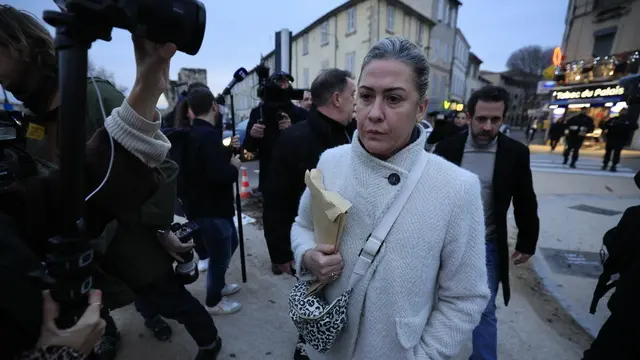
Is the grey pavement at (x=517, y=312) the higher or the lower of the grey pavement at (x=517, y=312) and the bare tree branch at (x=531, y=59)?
the lower

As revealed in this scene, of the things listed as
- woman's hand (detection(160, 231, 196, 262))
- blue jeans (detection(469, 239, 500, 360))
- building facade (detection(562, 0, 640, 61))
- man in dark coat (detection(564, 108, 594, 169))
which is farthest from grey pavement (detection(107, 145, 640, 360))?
building facade (detection(562, 0, 640, 61))

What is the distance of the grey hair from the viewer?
1159mm

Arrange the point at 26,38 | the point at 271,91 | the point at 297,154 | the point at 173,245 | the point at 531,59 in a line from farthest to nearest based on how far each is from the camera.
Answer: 1. the point at 531,59
2. the point at 271,91
3. the point at 297,154
4. the point at 173,245
5. the point at 26,38

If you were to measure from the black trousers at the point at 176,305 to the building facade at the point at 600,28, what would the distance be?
75.1ft

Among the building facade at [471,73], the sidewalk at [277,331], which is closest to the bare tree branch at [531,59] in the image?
the building facade at [471,73]

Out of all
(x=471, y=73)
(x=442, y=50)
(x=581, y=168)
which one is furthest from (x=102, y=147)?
(x=471, y=73)

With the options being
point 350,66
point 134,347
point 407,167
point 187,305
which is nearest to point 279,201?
point 187,305

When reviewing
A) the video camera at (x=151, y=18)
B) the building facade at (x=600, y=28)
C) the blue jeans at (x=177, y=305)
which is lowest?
the blue jeans at (x=177, y=305)

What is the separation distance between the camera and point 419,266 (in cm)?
112

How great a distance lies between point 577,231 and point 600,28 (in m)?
19.4

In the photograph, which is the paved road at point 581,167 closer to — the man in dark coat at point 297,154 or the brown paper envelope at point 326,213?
the man in dark coat at point 297,154

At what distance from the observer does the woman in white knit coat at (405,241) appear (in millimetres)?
1116

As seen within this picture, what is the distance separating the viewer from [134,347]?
8.34 feet

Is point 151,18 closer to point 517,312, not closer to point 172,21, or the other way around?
point 172,21
